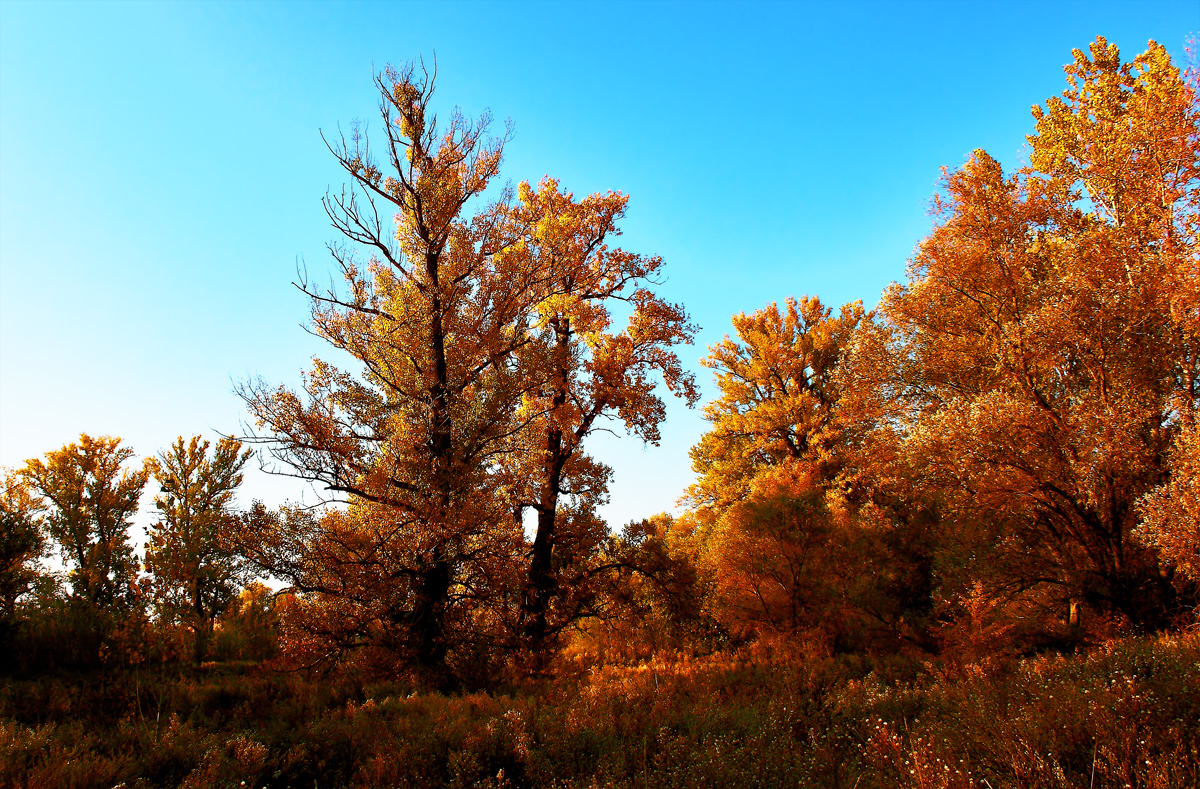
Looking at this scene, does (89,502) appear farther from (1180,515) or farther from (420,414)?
(1180,515)

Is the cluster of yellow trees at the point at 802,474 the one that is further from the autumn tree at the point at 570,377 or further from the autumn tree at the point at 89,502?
the autumn tree at the point at 89,502

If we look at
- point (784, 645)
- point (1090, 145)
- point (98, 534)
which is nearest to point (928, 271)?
point (1090, 145)

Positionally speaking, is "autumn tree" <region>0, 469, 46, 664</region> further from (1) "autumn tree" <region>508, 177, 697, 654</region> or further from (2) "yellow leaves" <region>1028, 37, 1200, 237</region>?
(2) "yellow leaves" <region>1028, 37, 1200, 237</region>

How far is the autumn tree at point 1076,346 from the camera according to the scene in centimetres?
1083

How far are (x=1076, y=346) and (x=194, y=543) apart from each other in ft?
89.0

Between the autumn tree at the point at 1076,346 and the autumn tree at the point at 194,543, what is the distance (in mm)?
14951

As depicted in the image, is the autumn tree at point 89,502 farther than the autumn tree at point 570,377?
Yes

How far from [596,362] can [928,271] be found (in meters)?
8.88

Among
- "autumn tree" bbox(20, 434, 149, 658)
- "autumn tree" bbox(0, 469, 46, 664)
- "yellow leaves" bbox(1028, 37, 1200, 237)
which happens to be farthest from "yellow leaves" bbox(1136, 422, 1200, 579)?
"autumn tree" bbox(20, 434, 149, 658)

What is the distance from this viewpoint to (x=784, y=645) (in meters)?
13.2

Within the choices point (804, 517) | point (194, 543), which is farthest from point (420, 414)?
point (194, 543)

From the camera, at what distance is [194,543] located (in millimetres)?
20484

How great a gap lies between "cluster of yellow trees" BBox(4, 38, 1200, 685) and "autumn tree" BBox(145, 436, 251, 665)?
0.27 metres

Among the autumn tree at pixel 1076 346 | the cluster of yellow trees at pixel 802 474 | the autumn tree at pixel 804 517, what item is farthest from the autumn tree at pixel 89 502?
the autumn tree at pixel 1076 346
